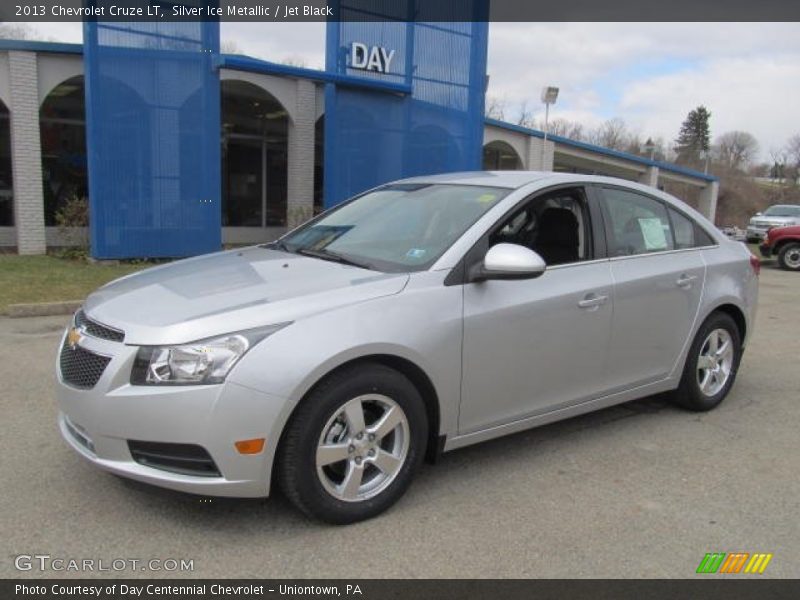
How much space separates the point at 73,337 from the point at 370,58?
12.6 meters

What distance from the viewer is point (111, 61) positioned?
11.7 metres

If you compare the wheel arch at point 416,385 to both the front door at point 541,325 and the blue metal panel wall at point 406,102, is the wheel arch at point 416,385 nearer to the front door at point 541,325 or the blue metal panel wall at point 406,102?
the front door at point 541,325

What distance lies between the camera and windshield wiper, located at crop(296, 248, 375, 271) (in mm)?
3688

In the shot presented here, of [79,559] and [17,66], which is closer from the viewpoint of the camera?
[79,559]

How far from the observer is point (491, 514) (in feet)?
11.1

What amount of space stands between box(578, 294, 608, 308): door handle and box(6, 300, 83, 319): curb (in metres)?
6.03

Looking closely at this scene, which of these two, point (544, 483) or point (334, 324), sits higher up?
point (334, 324)

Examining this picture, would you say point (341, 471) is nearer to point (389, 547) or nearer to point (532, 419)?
point (389, 547)

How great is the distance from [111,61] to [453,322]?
10.5 metres

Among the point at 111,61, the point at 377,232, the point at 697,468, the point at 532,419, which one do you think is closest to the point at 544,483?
the point at 532,419

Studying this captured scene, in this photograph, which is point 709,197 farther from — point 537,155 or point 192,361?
point 192,361

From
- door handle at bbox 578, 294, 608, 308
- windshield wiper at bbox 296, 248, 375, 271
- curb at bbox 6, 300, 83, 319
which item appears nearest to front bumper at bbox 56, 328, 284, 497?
windshield wiper at bbox 296, 248, 375, 271
